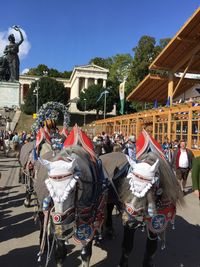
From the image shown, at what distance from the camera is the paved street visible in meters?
4.96

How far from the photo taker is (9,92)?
33812 mm

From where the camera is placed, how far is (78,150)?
13.5ft

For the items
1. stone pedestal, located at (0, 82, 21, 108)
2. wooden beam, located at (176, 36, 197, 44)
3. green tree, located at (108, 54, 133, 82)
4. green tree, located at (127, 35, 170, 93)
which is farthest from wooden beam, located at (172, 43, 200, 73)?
green tree, located at (108, 54, 133, 82)

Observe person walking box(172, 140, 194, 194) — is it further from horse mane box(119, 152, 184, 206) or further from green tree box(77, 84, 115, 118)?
green tree box(77, 84, 115, 118)

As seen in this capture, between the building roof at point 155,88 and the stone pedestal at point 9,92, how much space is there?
11.8 meters

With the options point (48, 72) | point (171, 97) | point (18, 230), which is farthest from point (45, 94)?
point (18, 230)

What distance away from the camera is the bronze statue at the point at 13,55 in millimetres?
32537

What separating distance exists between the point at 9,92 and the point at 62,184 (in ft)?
105

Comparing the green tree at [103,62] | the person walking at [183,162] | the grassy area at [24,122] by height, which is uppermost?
the green tree at [103,62]

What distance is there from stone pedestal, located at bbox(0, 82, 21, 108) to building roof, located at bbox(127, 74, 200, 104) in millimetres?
11763

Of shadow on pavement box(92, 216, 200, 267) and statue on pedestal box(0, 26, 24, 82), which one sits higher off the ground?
statue on pedestal box(0, 26, 24, 82)

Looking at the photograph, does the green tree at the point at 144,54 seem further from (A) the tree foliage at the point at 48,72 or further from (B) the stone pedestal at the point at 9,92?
(A) the tree foliage at the point at 48,72

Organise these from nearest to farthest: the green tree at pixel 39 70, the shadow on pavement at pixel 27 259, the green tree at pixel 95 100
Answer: the shadow on pavement at pixel 27 259
the green tree at pixel 95 100
the green tree at pixel 39 70

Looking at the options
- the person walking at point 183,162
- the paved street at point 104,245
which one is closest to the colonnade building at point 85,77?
the person walking at point 183,162
